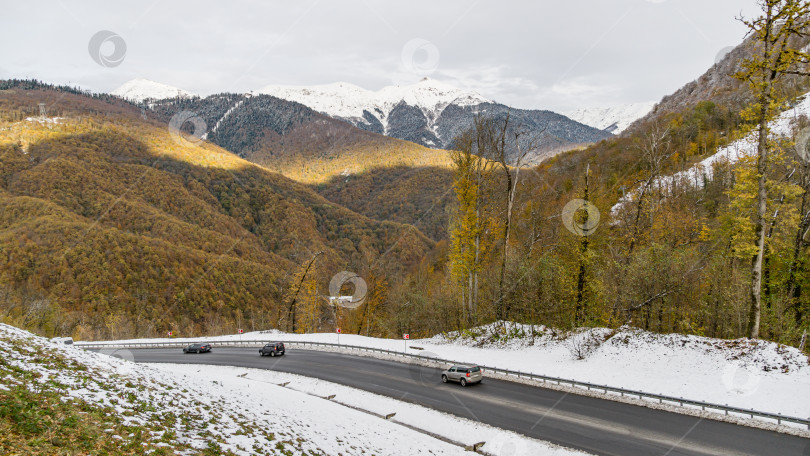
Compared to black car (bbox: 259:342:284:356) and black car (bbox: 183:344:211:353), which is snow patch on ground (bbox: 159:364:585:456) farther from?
black car (bbox: 183:344:211:353)

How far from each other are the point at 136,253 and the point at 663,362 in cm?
12700

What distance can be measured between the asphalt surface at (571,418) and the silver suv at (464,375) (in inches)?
13.6

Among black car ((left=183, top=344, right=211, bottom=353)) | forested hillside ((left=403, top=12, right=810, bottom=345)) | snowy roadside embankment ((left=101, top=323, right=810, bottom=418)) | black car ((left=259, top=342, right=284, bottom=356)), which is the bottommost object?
black car ((left=183, top=344, right=211, bottom=353))

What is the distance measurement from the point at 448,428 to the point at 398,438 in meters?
2.20

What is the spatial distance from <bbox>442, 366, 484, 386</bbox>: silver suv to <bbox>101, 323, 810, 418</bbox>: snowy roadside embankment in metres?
2.66

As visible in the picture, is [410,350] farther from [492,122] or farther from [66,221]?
[66,221]

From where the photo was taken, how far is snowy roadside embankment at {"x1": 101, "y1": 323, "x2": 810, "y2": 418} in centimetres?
1484

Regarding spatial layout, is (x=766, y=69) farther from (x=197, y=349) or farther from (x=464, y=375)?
(x=197, y=349)

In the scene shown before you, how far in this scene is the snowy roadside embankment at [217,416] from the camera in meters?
10.3

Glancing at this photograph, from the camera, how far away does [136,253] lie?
111625mm

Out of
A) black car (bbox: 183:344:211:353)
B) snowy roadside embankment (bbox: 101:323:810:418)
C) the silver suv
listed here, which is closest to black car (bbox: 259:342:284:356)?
black car (bbox: 183:344:211:353)

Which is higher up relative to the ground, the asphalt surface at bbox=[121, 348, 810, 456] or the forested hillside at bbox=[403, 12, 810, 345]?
the forested hillside at bbox=[403, 12, 810, 345]

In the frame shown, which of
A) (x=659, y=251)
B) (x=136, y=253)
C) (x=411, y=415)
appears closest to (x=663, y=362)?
(x=659, y=251)

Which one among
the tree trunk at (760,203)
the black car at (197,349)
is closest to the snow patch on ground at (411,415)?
the tree trunk at (760,203)
